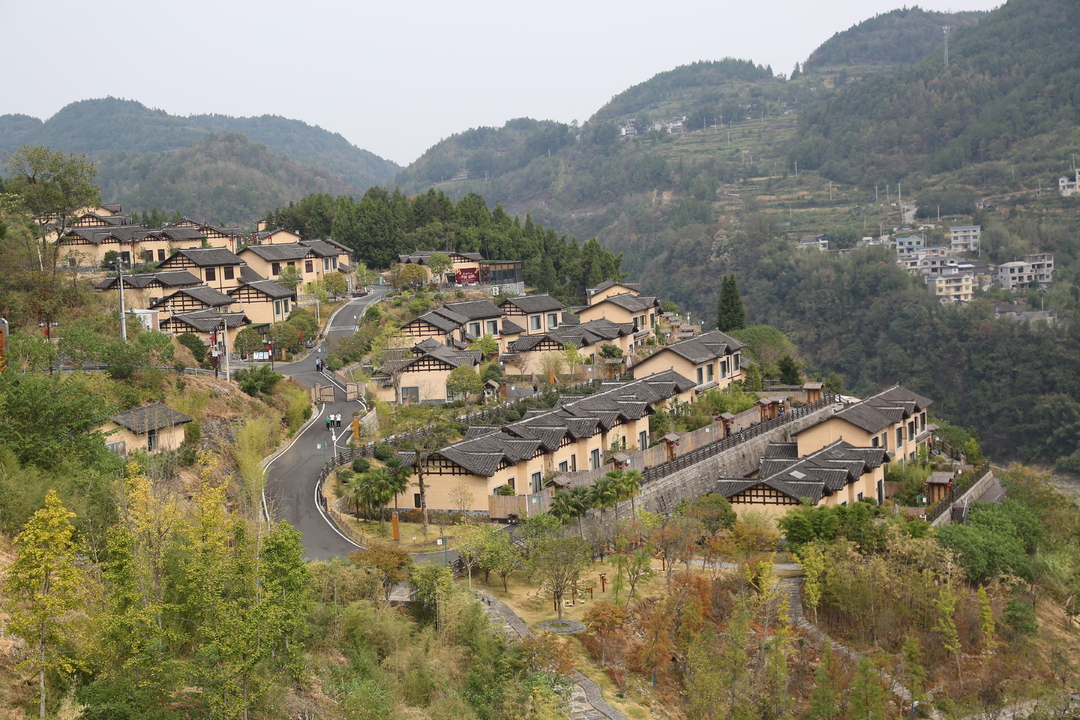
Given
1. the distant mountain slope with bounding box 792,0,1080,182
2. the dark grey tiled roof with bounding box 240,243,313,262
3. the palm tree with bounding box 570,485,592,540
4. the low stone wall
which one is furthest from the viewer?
the distant mountain slope with bounding box 792,0,1080,182

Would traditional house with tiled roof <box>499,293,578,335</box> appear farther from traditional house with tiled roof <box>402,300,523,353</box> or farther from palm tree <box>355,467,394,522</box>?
palm tree <box>355,467,394,522</box>

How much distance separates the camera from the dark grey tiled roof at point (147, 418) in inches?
1194

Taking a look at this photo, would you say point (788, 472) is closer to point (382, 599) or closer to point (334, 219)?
point (382, 599)

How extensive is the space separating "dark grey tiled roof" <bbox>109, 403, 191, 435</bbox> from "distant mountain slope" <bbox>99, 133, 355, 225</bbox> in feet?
398

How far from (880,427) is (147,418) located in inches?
1115

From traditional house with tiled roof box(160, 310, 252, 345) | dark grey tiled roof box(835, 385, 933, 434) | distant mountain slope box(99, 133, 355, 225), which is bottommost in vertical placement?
dark grey tiled roof box(835, 385, 933, 434)

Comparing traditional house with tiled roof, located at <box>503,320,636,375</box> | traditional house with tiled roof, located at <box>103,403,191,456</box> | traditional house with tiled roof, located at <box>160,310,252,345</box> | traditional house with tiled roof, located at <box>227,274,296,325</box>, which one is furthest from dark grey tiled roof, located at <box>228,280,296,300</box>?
traditional house with tiled roof, located at <box>103,403,191,456</box>

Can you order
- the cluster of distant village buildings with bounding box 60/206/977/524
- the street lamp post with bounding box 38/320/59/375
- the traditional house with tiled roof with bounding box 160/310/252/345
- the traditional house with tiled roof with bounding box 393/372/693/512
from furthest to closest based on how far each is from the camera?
the traditional house with tiled roof with bounding box 160/310/252/345 → the street lamp post with bounding box 38/320/59/375 → the cluster of distant village buildings with bounding box 60/206/977/524 → the traditional house with tiled roof with bounding box 393/372/693/512

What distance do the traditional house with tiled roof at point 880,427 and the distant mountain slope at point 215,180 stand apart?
4687 inches

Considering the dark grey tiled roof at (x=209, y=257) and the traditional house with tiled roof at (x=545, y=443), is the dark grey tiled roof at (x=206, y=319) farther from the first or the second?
the traditional house with tiled roof at (x=545, y=443)

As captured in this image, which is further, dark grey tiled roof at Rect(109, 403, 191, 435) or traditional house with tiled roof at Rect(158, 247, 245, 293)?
traditional house with tiled roof at Rect(158, 247, 245, 293)

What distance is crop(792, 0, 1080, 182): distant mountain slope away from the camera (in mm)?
157250

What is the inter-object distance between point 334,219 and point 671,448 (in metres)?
46.7

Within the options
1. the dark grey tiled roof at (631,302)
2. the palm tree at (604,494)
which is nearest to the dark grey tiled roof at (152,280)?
the dark grey tiled roof at (631,302)
